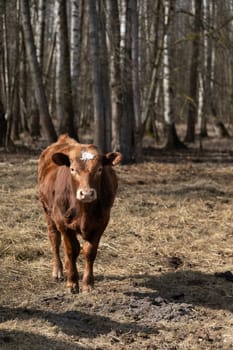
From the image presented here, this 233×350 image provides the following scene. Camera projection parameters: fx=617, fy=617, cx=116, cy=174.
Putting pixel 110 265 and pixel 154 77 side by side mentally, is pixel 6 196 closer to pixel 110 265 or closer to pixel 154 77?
pixel 110 265

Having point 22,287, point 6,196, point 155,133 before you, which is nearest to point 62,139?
point 22,287

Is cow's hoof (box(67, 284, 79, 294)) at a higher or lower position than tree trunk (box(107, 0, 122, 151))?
lower

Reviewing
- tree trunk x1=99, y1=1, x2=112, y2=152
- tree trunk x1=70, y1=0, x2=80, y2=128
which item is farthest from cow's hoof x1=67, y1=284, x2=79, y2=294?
tree trunk x1=70, y1=0, x2=80, y2=128

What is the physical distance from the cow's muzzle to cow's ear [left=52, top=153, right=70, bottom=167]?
0.53m

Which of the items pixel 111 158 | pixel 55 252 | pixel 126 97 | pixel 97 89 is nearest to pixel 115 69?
pixel 126 97

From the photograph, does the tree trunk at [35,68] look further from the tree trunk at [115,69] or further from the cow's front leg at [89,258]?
the cow's front leg at [89,258]

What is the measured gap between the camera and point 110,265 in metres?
7.06

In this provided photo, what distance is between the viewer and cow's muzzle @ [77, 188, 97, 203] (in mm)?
5215

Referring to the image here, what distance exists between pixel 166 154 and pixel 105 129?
14.7 ft

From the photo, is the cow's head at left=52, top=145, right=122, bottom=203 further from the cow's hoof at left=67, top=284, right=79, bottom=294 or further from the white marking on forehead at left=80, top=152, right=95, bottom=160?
A: the cow's hoof at left=67, top=284, right=79, bottom=294

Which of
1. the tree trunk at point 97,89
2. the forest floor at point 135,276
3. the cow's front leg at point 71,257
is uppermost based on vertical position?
the tree trunk at point 97,89

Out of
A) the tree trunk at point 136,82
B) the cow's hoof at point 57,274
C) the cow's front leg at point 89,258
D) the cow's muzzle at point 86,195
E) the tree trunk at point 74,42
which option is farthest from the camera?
the tree trunk at point 74,42

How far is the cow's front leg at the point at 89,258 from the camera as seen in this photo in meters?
5.82

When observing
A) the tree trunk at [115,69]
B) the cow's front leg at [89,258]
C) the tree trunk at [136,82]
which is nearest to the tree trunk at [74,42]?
the tree trunk at [115,69]
